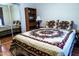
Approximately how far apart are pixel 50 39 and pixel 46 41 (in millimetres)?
55

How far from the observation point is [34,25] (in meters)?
→ 1.12

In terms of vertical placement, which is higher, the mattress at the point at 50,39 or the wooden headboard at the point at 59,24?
the wooden headboard at the point at 59,24

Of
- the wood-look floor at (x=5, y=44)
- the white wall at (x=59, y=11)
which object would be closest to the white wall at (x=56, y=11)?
the white wall at (x=59, y=11)

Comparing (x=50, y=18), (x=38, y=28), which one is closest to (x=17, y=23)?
(x=38, y=28)

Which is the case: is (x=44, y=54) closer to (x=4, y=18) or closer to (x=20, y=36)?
(x=20, y=36)

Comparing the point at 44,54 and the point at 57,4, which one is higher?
the point at 57,4

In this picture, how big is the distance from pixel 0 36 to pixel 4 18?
0.22 m

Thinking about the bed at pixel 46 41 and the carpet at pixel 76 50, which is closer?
the bed at pixel 46 41

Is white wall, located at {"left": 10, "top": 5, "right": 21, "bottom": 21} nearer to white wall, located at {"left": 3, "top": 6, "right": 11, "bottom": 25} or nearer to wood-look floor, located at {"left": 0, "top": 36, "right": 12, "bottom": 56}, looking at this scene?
white wall, located at {"left": 3, "top": 6, "right": 11, "bottom": 25}

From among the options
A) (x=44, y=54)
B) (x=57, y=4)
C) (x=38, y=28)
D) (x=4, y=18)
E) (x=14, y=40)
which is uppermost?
(x=57, y=4)

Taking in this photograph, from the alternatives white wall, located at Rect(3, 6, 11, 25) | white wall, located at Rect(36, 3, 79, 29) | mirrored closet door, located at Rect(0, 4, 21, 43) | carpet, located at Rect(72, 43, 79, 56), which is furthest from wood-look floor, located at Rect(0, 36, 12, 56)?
carpet, located at Rect(72, 43, 79, 56)

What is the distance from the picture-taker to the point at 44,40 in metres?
1.02

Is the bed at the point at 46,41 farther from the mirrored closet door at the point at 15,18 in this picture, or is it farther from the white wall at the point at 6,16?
the white wall at the point at 6,16

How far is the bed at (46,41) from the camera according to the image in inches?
37.9
